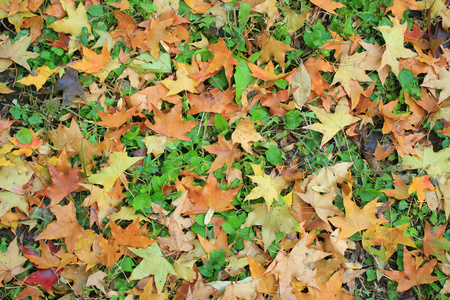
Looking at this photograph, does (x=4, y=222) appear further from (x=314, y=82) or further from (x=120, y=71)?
(x=314, y=82)

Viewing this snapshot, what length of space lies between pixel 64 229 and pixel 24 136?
2.02 ft

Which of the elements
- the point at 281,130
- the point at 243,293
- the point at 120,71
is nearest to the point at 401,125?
the point at 281,130

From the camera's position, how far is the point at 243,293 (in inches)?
70.8

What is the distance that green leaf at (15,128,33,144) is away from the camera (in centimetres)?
193

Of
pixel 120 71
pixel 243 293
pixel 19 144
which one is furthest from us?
pixel 120 71

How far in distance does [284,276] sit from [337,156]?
83 centimetres

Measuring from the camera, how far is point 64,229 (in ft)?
6.01

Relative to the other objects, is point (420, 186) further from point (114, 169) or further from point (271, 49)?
point (114, 169)

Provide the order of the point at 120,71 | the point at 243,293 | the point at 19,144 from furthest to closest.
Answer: the point at 120,71
the point at 19,144
the point at 243,293

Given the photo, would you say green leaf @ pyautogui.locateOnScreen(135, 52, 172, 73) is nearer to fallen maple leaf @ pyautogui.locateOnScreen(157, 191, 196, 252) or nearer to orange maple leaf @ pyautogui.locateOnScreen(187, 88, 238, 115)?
orange maple leaf @ pyautogui.locateOnScreen(187, 88, 238, 115)

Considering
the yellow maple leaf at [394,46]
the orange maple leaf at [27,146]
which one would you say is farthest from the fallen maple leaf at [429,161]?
the orange maple leaf at [27,146]

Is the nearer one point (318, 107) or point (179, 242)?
point (179, 242)

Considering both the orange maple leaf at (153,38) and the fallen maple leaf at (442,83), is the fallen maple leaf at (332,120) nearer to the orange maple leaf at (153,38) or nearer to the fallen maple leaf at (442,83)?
the fallen maple leaf at (442,83)

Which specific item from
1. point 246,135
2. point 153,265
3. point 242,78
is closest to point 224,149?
point 246,135
